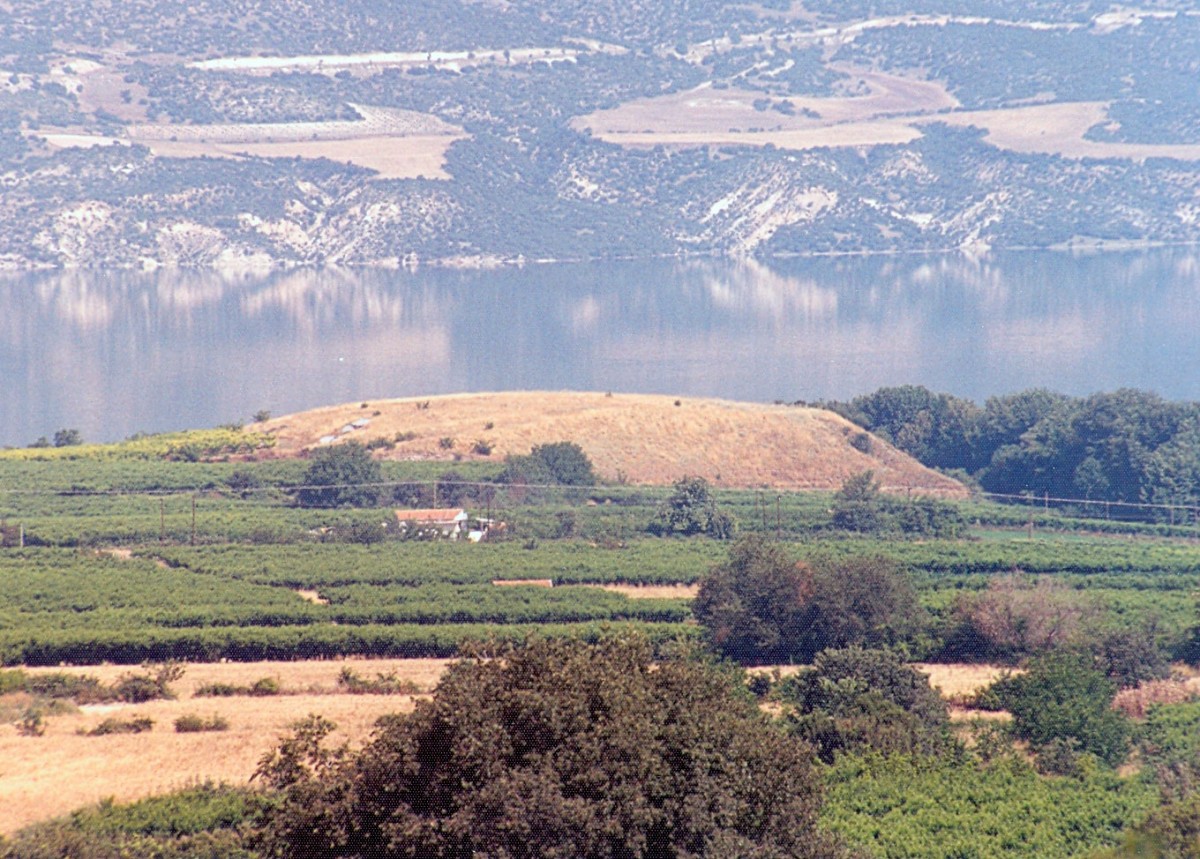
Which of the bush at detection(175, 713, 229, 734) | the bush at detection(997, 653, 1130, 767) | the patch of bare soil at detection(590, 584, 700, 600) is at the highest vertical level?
the bush at detection(997, 653, 1130, 767)

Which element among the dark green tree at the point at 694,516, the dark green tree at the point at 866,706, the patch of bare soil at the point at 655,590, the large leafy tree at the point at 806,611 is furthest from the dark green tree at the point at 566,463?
the dark green tree at the point at 866,706

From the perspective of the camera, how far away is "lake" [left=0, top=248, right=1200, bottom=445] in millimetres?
69875

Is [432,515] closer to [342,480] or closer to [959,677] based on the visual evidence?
[342,480]

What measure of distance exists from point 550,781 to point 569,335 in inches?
3023

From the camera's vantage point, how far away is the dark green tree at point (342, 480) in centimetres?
3894

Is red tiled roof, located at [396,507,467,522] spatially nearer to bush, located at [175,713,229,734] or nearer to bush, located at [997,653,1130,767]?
bush, located at [175,713,229,734]

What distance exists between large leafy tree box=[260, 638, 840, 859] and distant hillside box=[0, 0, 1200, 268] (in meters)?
123

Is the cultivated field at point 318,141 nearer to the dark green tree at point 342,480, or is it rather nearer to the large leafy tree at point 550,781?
the dark green tree at point 342,480

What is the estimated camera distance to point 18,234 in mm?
130375

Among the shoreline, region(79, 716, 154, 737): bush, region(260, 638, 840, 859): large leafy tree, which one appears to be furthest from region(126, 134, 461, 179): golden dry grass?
region(260, 638, 840, 859): large leafy tree

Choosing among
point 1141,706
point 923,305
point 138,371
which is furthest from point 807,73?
point 1141,706

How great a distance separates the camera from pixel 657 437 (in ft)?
154

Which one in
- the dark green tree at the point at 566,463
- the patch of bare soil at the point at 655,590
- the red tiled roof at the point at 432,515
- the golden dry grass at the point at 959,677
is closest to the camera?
the golden dry grass at the point at 959,677

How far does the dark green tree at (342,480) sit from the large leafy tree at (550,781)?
25861 mm
